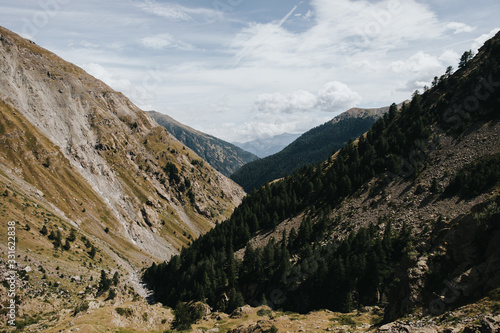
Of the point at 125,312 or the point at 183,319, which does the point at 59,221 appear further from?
the point at 183,319

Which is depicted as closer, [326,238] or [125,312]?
[125,312]

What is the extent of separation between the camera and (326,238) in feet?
277

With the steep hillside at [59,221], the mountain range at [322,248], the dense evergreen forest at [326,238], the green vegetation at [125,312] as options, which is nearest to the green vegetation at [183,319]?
the mountain range at [322,248]

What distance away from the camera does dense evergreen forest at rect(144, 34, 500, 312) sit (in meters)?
65.5

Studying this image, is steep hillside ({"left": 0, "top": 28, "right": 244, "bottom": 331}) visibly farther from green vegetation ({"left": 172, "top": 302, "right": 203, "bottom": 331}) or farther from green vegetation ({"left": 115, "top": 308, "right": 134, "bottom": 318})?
green vegetation ({"left": 172, "top": 302, "right": 203, "bottom": 331})

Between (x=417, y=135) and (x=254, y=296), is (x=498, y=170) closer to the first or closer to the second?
(x=417, y=135)

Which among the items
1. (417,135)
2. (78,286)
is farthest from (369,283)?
(78,286)

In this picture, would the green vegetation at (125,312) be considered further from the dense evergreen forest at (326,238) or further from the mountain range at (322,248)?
the dense evergreen forest at (326,238)

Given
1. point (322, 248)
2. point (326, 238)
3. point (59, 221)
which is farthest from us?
point (59, 221)

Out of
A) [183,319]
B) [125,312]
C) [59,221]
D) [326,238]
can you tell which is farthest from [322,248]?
[59,221]

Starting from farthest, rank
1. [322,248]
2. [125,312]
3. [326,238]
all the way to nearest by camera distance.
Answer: [326,238] < [322,248] < [125,312]

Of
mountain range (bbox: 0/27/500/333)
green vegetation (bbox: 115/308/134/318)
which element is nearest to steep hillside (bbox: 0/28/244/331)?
mountain range (bbox: 0/27/500/333)

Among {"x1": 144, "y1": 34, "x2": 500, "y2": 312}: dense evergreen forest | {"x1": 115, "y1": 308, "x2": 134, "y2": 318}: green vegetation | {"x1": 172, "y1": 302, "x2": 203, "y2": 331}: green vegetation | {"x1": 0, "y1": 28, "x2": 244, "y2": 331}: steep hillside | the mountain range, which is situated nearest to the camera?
the mountain range

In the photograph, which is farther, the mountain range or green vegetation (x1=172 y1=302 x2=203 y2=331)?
green vegetation (x1=172 y1=302 x2=203 y2=331)
